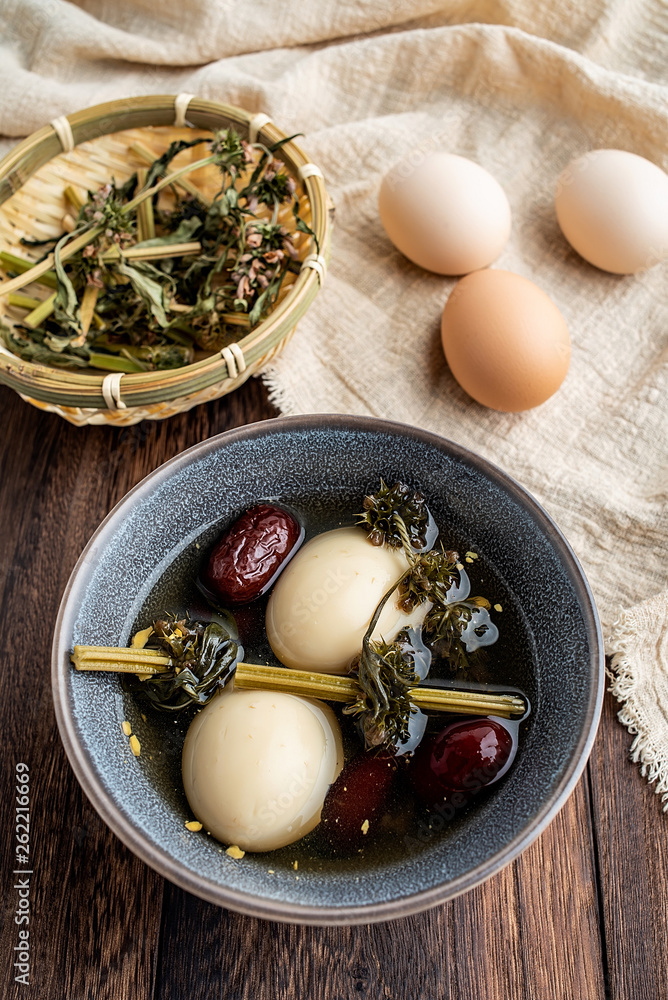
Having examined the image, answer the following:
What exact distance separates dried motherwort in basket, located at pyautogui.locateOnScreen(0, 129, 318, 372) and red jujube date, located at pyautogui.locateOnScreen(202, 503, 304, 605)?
384 millimetres

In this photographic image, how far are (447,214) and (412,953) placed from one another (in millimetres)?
1188

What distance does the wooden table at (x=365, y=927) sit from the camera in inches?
37.5

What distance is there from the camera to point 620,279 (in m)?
1.41

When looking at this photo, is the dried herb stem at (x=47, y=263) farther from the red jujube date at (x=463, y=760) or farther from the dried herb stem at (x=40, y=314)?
the red jujube date at (x=463, y=760)

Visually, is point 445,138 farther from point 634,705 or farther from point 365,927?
point 365,927

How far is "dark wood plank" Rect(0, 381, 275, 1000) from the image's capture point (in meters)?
0.97

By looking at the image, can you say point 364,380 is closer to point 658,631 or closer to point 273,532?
point 273,532

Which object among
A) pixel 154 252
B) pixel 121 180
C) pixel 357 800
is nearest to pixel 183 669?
pixel 357 800

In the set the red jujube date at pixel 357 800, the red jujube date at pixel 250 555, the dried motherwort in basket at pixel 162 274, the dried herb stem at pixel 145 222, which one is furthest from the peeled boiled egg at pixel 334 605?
the dried herb stem at pixel 145 222

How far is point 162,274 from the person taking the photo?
4.18 feet

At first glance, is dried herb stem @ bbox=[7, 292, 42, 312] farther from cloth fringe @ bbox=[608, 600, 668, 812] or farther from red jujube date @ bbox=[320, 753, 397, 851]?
cloth fringe @ bbox=[608, 600, 668, 812]

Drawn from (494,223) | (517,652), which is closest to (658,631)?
(517,652)

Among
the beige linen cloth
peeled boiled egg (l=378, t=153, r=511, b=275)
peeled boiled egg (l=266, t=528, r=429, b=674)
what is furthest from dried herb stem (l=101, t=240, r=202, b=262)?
peeled boiled egg (l=266, t=528, r=429, b=674)

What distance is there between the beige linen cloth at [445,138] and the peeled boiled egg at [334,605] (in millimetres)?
376
